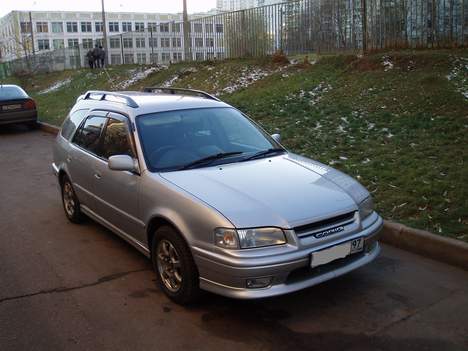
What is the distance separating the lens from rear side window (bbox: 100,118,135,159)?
4.76 m

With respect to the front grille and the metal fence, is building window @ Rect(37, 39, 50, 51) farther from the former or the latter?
the front grille

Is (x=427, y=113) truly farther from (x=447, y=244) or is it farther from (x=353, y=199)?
(x=353, y=199)

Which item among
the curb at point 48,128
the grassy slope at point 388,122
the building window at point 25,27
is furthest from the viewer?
the building window at point 25,27

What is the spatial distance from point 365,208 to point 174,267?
1.63 metres

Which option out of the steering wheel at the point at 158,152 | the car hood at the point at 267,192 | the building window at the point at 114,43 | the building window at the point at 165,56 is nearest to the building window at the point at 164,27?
the building window at the point at 165,56

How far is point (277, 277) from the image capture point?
3531mm

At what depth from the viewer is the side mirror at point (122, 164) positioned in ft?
14.4

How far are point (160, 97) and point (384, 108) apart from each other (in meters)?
5.27

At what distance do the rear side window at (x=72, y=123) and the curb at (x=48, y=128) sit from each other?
338 inches

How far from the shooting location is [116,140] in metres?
4.98

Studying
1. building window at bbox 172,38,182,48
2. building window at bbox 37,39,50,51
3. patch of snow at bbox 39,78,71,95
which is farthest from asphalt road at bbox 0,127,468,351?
building window at bbox 37,39,50,51

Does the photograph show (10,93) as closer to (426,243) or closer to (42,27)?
(426,243)

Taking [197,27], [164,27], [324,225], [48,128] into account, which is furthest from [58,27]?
[324,225]

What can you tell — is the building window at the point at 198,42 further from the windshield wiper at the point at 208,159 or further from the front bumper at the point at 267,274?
the front bumper at the point at 267,274
